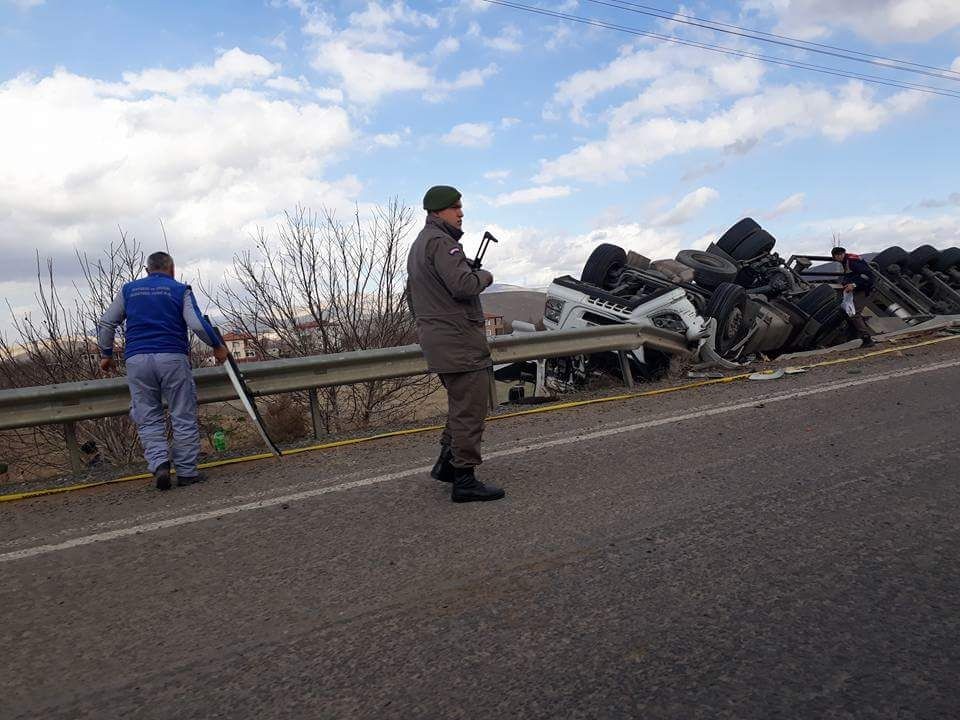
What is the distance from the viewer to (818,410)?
627cm

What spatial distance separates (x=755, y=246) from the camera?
38.2 ft

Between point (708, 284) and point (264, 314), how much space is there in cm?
603

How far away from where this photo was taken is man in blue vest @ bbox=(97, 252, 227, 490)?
531cm

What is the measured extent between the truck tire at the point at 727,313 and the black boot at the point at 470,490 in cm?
602

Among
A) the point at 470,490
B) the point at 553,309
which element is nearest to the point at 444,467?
the point at 470,490

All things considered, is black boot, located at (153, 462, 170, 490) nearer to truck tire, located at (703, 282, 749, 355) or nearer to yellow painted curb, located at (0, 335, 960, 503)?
yellow painted curb, located at (0, 335, 960, 503)

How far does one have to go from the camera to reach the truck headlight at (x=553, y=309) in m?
9.56

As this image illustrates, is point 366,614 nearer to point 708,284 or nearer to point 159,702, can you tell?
point 159,702

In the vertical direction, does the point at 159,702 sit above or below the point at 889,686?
above

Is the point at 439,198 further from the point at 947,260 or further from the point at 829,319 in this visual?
the point at 947,260

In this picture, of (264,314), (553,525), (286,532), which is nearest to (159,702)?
(286,532)

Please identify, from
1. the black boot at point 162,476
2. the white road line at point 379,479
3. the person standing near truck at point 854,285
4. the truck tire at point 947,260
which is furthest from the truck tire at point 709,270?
the black boot at point 162,476

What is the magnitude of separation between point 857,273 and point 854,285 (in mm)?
604

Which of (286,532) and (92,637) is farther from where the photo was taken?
(286,532)
